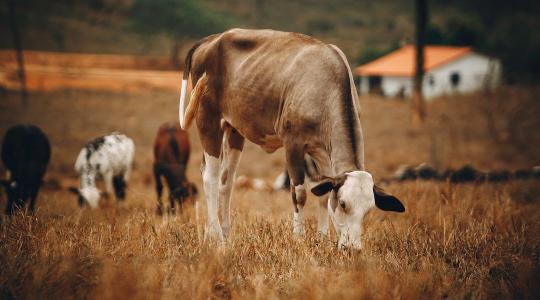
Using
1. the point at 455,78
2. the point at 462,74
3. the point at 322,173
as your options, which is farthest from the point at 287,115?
the point at 462,74

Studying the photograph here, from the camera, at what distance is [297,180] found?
17.9ft

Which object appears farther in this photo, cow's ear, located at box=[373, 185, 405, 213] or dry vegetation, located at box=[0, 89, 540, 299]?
cow's ear, located at box=[373, 185, 405, 213]

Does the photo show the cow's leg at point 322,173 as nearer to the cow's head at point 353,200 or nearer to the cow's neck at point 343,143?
the cow's neck at point 343,143

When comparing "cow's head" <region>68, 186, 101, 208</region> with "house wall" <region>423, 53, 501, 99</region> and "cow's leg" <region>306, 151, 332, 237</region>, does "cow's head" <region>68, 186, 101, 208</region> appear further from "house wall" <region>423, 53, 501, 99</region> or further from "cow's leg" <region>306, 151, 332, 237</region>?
"house wall" <region>423, 53, 501, 99</region>

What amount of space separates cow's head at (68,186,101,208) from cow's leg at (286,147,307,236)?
5475 mm

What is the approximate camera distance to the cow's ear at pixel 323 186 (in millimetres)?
4531

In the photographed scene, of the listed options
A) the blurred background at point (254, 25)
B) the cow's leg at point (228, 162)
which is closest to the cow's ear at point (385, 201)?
the cow's leg at point (228, 162)

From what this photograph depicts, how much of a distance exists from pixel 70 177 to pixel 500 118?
22.8 metres

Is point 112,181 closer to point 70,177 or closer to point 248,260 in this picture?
point 70,177

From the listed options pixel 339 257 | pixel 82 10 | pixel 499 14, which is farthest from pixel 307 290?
pixel 499 14

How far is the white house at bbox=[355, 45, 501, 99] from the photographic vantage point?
37.5m

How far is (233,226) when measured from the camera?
630cm

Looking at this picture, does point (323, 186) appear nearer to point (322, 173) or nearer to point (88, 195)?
point (322, 173)

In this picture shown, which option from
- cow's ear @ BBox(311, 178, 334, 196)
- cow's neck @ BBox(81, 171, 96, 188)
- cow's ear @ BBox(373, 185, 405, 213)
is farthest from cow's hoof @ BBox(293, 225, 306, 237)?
cow's neck @ BBox(81, 171, 96, 188)
